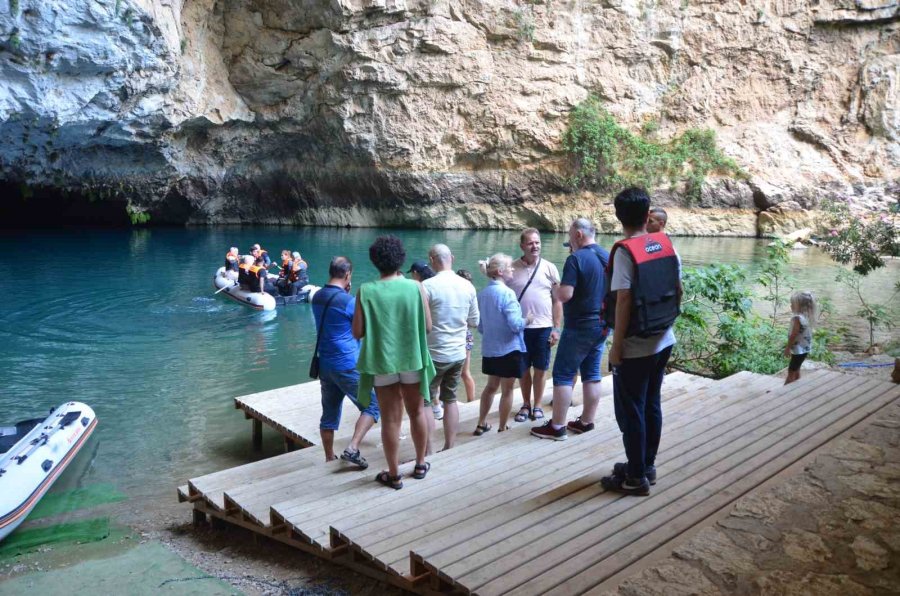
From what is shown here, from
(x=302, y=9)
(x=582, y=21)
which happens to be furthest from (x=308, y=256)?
(x=582, y=21)

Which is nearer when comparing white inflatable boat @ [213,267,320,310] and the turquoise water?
the turquoise water

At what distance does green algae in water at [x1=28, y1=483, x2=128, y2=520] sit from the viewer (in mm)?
5820

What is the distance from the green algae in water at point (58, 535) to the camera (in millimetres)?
5188

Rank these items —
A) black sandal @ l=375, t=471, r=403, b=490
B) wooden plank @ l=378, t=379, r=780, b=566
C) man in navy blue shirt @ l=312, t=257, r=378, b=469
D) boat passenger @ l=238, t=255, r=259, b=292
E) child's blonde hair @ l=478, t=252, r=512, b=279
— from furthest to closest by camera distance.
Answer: boat passenger @ l=238, t=255, r=259, b=292 → child's blonde hair @ l=478, t=252, r=512, b=279 → man in navy blue shirt @ l=312, t=257, r=378, b=469 → black sandal @ l=375, t=471, r=403, b=490 → wooden plank @ l=378, t=379, r=780, b=566

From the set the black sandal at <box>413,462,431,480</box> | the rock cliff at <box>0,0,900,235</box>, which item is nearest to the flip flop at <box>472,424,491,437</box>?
the black sandal at <box>413,462,431,480</box>

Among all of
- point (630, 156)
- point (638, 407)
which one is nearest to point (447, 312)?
point (638, 407)

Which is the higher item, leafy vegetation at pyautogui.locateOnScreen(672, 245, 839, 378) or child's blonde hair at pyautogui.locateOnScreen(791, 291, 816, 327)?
child's blonde hair at pyautogui.locateOnScreen(791, 291, 816, 327)

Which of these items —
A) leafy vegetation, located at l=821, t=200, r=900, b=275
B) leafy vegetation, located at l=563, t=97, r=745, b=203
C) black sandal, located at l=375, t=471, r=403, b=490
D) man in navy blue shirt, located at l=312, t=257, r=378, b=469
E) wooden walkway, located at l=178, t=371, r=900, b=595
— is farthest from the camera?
leafy vegetation, located at l=563, t=97, r=745, b=203

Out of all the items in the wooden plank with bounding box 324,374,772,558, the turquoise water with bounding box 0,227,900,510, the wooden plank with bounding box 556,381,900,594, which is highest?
the wooden plank with bounding box 556,381,900,594

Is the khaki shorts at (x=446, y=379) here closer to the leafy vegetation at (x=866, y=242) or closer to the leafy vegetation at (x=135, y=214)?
the leafy vegetation at (x=866, y=242)

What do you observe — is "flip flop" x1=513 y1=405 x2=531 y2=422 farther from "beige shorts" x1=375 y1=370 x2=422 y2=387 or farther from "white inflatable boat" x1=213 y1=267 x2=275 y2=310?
"white inflatable boat" x1=213 y1=267 x2=275 y2=310

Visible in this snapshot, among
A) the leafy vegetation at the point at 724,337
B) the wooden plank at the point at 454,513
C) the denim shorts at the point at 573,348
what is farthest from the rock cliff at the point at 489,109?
the wooden plank at the point at 454,513

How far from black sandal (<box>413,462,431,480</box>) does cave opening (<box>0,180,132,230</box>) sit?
102 ft

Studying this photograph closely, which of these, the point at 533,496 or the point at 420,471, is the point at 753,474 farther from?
the point at 420,471
